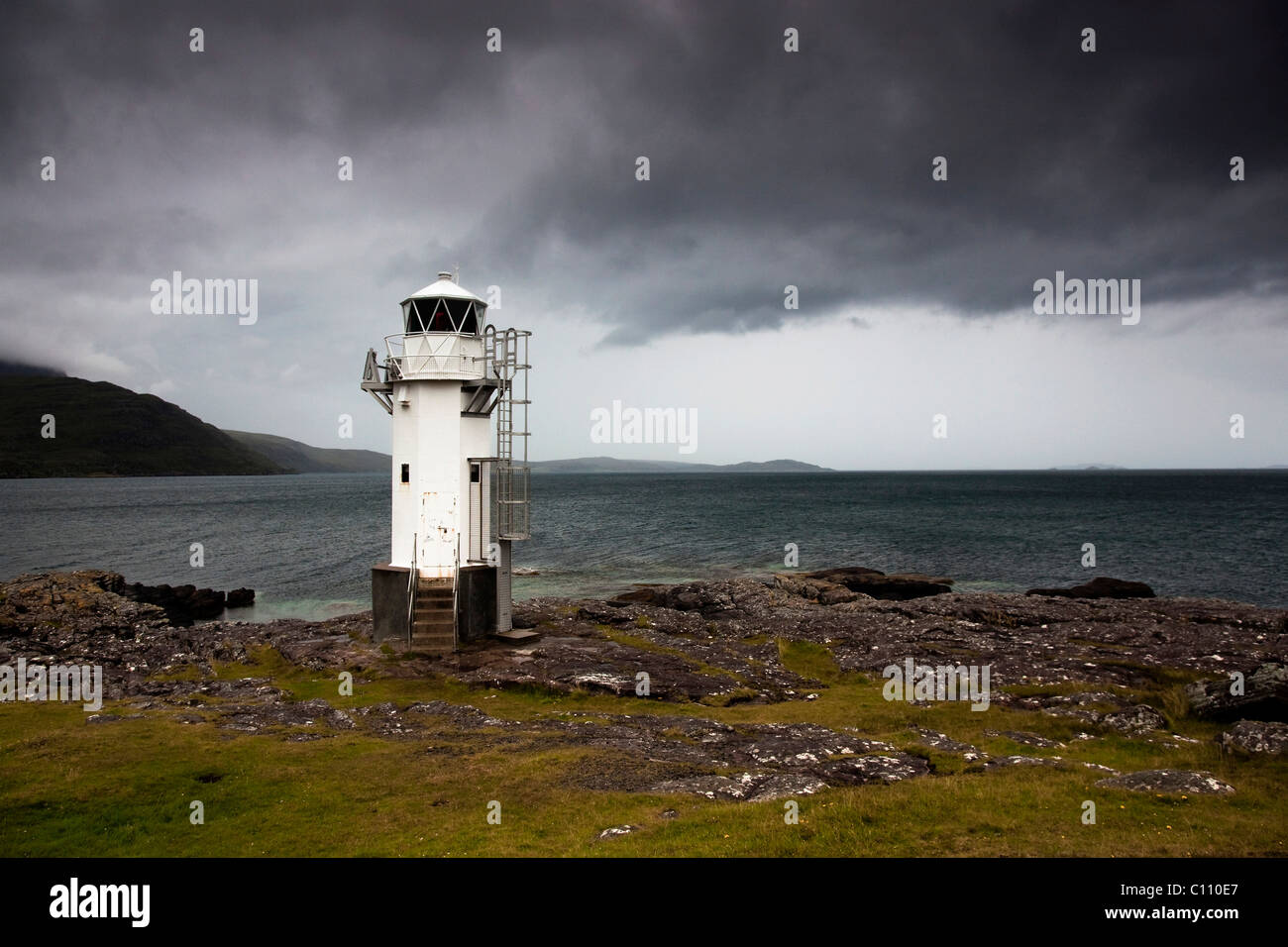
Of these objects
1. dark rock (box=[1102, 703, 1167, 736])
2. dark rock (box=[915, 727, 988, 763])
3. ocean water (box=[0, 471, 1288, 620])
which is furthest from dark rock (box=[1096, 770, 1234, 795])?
ocean water (box=[0, 471, 1288, 620])

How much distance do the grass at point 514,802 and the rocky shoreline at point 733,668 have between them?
0.70 meters

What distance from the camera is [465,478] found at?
29328 millimetres

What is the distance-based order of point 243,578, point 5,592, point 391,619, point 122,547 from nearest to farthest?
1. point 391,619
2. point 5,592
3. point 243,578
4. point 122,547

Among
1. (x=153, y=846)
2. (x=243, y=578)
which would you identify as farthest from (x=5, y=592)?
→ (x=153, y=846)

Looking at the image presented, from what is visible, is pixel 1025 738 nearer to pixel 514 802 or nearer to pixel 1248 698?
pixel 1248 698

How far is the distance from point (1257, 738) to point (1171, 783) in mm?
3825

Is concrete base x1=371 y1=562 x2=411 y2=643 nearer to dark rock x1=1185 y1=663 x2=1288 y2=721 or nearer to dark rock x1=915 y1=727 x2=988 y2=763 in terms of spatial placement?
dark rock x1=915 y1=727 x2=988 y2=763

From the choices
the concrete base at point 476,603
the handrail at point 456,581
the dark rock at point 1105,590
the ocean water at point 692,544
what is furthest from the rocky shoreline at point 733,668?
the ocean water at point 692,544

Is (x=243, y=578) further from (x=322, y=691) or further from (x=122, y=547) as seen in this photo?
(x=322, y=691)

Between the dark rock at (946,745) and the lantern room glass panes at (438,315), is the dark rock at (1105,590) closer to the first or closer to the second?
the dark rock at (946,745)

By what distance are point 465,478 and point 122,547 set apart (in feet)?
235

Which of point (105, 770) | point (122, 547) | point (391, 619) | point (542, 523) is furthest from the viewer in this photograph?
point (542, 523)

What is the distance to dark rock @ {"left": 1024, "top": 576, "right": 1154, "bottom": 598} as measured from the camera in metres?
49.2

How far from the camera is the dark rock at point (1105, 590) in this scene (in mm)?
49156
